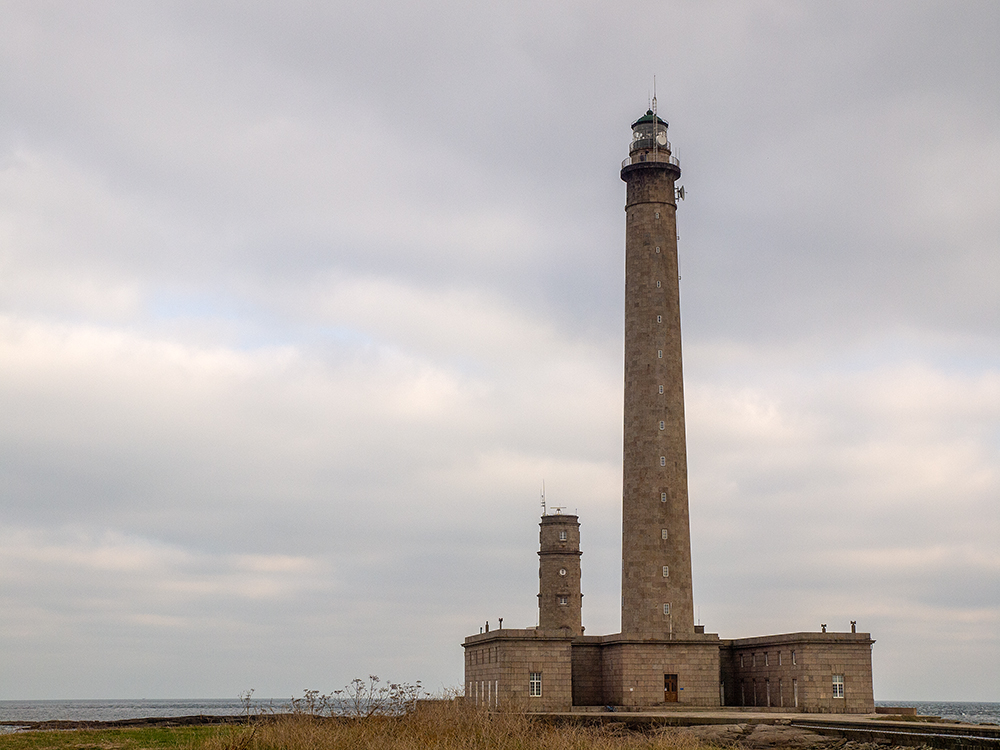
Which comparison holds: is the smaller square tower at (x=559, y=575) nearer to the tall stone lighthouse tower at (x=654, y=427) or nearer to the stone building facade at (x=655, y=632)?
the stone building facade at (x=655, y=632)

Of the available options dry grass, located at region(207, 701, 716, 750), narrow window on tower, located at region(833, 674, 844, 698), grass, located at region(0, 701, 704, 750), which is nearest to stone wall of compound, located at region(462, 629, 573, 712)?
narrow window on tower, located at region(833, 674, 844, 698)

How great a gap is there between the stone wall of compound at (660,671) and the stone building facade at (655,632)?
5cm

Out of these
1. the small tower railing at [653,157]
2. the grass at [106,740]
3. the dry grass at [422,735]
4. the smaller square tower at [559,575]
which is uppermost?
the small tower railing at [653,157]

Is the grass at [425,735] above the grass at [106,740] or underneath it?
above

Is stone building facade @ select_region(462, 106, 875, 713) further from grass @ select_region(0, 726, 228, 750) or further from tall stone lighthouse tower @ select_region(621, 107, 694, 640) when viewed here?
grass @ select_region(0, 726, 228, 750)

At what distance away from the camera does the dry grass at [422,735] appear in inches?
870

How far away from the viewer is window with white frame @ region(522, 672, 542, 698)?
154 ft

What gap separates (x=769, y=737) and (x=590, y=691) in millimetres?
18855

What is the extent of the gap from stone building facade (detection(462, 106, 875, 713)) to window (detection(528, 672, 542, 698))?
0.14ft

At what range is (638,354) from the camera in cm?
5241

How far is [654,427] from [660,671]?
36.3ft

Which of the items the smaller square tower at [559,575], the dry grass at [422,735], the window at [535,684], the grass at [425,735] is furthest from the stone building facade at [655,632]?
the dry grass at [422,735]

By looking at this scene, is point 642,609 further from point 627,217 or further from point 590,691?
point 627,217

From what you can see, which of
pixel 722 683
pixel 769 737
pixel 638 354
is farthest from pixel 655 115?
pixel 769 737
